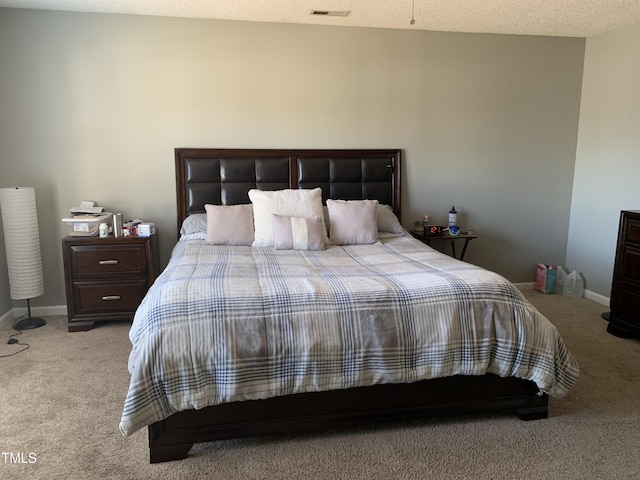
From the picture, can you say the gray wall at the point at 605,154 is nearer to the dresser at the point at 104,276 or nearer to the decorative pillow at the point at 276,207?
the decorative pillow at the point at 276,207

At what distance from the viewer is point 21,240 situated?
11.7 ft

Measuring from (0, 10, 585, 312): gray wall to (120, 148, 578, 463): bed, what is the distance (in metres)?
1.70

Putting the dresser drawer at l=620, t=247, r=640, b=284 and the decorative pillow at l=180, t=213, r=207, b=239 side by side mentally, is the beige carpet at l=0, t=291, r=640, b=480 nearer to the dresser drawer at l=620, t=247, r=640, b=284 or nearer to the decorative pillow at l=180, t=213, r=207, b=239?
the dresser drawer at l=620, t=247, r=640, b=284

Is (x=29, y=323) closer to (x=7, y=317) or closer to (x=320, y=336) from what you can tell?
(x=7, y=317)

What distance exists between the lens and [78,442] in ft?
7.21

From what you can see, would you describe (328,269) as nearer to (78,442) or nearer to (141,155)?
(78,442)

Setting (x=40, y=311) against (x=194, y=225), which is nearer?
(x=194, y=225)

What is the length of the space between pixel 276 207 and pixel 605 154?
305 cm

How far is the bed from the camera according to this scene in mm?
2010

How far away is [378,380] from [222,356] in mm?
717

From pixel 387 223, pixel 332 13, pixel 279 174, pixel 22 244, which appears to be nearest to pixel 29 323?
pixel 22 244

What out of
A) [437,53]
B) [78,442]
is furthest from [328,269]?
[437,53]

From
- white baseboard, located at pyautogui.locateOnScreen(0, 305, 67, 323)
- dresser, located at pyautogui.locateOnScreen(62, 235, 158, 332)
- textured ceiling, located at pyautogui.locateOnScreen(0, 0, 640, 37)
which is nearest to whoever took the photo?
textured ceiling, located at pyautogui.locateOnScreen(0, 0, 640, 37)

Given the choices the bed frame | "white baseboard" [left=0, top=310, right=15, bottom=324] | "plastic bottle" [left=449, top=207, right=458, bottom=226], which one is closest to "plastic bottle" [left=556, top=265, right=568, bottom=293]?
"plastic bottle" [left=449, top=207, right=458, bottom=226]
